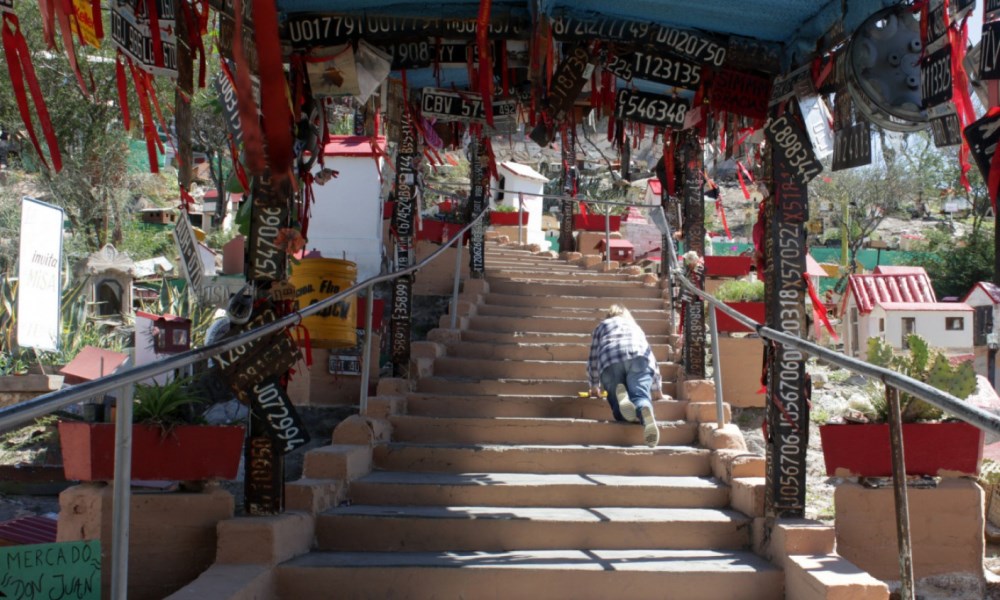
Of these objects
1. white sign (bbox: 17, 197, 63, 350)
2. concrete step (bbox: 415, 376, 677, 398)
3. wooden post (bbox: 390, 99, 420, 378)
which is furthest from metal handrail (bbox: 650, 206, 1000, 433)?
white sign (bbox: 17, 197, 63, 350)

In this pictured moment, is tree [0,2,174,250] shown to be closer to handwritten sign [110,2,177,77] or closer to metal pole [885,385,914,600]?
handwritten sign [110,2,177,77]

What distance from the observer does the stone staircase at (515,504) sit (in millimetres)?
5172

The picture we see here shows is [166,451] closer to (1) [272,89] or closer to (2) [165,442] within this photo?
(2) [165,442]

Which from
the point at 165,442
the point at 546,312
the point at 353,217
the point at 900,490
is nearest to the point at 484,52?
the point at 165,442

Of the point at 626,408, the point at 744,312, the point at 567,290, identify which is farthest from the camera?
the point at 567,290

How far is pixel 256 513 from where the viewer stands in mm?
5328

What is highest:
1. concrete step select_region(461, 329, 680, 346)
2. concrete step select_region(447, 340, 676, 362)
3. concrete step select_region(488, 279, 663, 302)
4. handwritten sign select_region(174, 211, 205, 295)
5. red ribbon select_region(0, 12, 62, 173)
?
red ribbon select_region(0, 12, 62, 173)

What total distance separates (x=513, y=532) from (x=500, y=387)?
9.31 feet

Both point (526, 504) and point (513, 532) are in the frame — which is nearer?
point (513, 532)

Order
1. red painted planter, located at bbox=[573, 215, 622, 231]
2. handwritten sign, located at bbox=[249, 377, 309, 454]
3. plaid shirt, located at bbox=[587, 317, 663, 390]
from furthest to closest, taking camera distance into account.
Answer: red painted planter, located at bbox=[573, 215, 622, 231], plaid shirt, located at bbox=[587, 317, 663, 390], handwritten sign, located at bbox=[249, 377, 309, 454]

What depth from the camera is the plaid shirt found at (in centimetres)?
791

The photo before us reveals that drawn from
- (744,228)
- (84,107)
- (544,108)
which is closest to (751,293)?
(544,108)

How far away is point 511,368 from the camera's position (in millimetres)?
9227

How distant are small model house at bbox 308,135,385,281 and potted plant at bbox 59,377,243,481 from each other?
11205 millimetres
